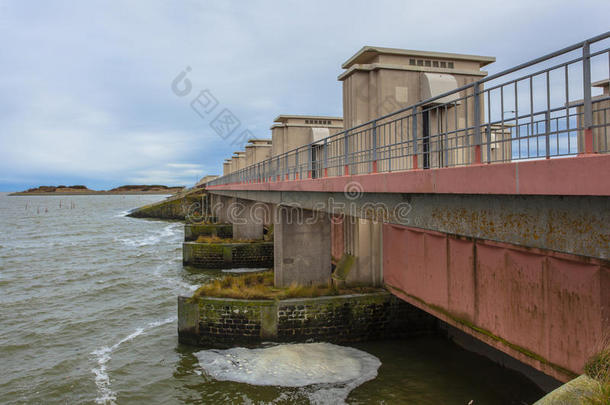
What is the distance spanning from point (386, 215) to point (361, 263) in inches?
270

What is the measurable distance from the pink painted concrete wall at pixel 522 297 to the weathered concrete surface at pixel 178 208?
5237 centimetres

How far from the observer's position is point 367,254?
1406 cm

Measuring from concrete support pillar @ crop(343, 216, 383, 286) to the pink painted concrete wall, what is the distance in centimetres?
520

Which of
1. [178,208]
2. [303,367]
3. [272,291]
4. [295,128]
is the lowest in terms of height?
[303,367]

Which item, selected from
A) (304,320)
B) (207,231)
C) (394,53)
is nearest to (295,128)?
(207,231)

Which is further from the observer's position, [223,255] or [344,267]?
[223,255]

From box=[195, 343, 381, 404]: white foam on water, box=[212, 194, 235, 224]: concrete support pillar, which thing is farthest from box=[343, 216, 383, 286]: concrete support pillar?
box=[212, 194, 235, 224]: concrete support pillar

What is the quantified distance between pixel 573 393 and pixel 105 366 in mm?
11664

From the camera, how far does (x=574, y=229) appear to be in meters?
3.89

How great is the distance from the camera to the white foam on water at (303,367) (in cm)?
999

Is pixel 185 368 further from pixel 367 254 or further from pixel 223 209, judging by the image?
pixel 223 209

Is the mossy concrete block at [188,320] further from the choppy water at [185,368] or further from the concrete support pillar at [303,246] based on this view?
the concrete support pillar at [303,246]

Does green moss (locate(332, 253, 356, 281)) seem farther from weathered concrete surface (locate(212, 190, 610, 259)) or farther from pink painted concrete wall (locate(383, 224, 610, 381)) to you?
weathered concrete surface (locate(212, 190, 610, 259))

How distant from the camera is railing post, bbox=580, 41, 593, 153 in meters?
3.67
